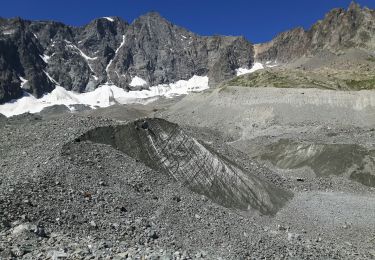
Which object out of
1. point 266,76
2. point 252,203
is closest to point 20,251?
point 252,203

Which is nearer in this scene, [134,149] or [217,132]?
[134,149]

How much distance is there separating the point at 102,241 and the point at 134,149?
44.2ft

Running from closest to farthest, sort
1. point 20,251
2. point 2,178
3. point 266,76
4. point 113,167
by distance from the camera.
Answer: point 20,251, point 2,178, point 113,167, point 266,76

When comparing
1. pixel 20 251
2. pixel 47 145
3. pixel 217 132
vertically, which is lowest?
pixel 217 132

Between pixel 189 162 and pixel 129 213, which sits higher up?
pixel 189 162

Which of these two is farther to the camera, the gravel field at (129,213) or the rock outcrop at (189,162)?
the rock outcrop at (189,162)

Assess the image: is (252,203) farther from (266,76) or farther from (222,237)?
(266,76)

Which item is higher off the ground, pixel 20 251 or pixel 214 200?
pixel 20 251

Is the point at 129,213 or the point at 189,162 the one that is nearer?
the point at 129,213

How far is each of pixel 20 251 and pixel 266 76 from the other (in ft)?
500

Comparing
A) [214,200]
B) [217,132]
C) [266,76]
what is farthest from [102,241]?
[266,76]

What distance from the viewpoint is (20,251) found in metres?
16.5

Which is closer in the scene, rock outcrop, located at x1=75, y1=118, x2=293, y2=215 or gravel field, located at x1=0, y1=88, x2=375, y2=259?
gravel field, located at x1=0, y1=88, x2=375, y2=259

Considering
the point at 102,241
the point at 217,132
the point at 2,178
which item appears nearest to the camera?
the point at 102,241
